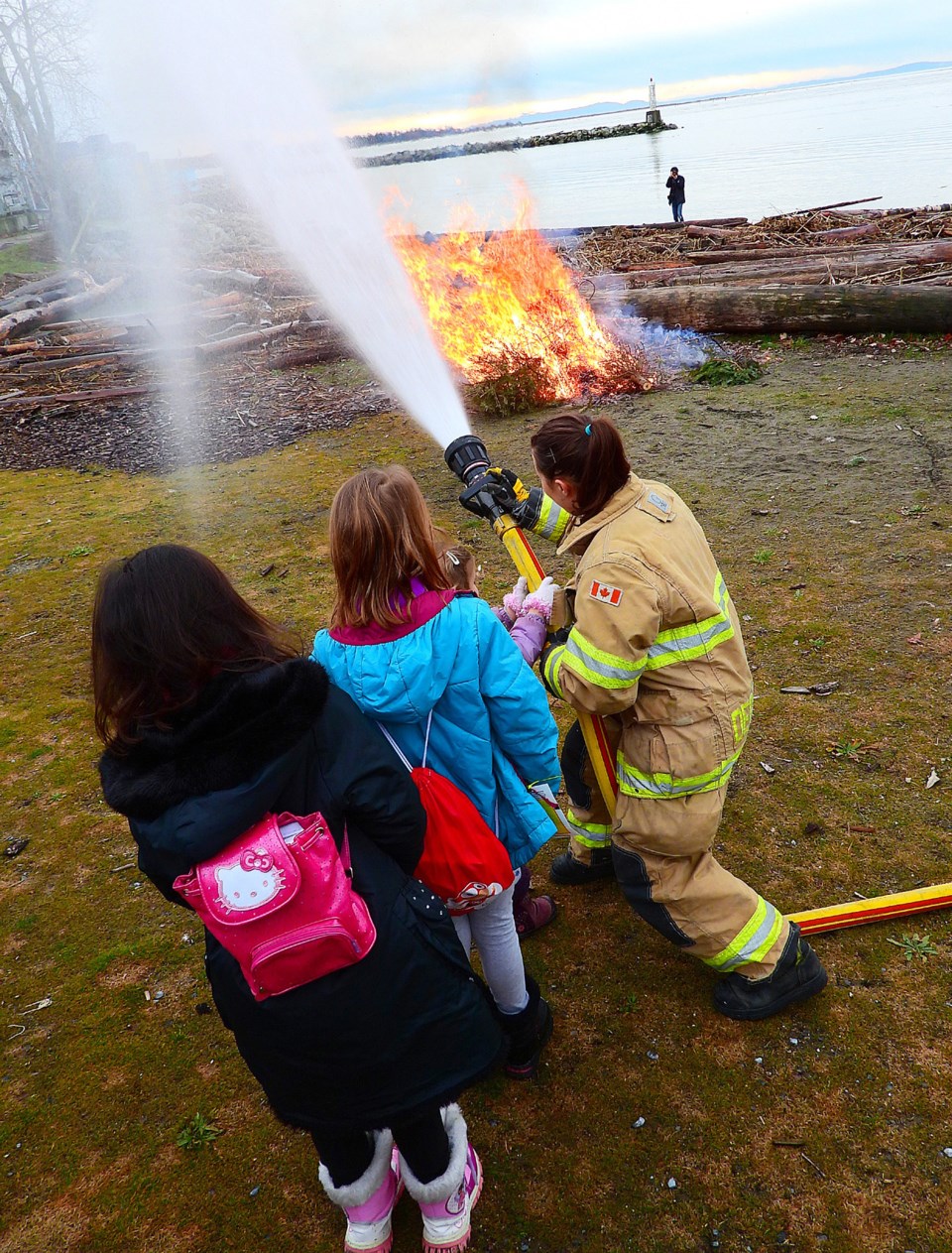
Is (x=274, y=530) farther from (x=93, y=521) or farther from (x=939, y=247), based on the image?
(x=939, y=247)

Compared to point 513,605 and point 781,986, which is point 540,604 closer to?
point 513,605

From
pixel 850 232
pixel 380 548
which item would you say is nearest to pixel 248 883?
pixel 380 548

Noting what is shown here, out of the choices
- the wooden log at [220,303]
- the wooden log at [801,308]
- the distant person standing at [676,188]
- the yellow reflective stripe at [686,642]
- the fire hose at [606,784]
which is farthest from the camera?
the distant person standing at [676,188]

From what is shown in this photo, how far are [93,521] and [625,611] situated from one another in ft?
26.4

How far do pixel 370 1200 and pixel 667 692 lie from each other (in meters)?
1.90

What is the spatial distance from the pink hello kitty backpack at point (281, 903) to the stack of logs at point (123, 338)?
14.1 meters

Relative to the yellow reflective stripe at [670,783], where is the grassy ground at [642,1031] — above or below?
below

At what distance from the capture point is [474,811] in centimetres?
242

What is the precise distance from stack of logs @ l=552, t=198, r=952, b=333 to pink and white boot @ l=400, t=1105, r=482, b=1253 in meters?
12.2

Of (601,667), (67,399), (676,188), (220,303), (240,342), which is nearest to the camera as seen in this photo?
(601,667)

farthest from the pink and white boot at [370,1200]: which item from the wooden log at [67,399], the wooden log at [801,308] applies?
the wooden log at [67,399]

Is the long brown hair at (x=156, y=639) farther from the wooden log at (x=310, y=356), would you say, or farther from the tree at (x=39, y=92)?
the tree at (x=39, y=92)

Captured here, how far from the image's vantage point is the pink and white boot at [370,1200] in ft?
8.11

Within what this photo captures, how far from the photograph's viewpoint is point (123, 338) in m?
18.4
